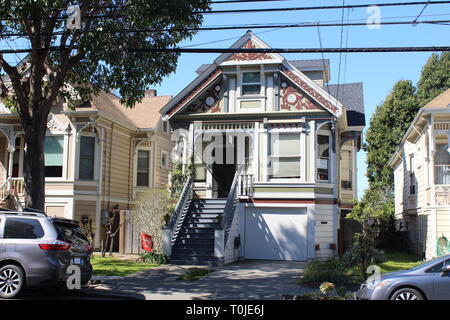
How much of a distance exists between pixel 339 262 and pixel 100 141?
13.7 m

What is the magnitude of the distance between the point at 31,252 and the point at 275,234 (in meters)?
12.1

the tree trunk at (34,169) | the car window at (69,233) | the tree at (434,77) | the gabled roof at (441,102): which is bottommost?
the car window at (69,233)

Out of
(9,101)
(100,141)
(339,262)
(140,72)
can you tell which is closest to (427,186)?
(339,262)

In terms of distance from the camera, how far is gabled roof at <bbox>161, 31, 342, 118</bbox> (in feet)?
69.1

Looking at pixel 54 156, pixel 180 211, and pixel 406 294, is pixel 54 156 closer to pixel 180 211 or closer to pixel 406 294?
pixel 180 211

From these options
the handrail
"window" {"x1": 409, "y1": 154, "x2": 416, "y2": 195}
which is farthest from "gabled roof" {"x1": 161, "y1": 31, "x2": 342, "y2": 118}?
"window" {"x1": 409, "y1": 154, "x2": 416, "y2": 195}

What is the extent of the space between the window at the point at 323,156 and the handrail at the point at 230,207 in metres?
3.43

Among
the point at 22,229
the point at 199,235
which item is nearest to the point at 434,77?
the point at 199,235

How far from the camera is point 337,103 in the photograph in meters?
20.9

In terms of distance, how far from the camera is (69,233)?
1206 cm

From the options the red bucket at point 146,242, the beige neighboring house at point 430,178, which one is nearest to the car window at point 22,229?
the red bucket at point 146,242

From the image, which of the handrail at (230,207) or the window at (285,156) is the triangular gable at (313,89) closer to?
the window at (285,156)

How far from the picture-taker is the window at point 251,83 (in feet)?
72.9

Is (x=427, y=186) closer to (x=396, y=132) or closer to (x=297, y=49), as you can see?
(x=297, y=49)
